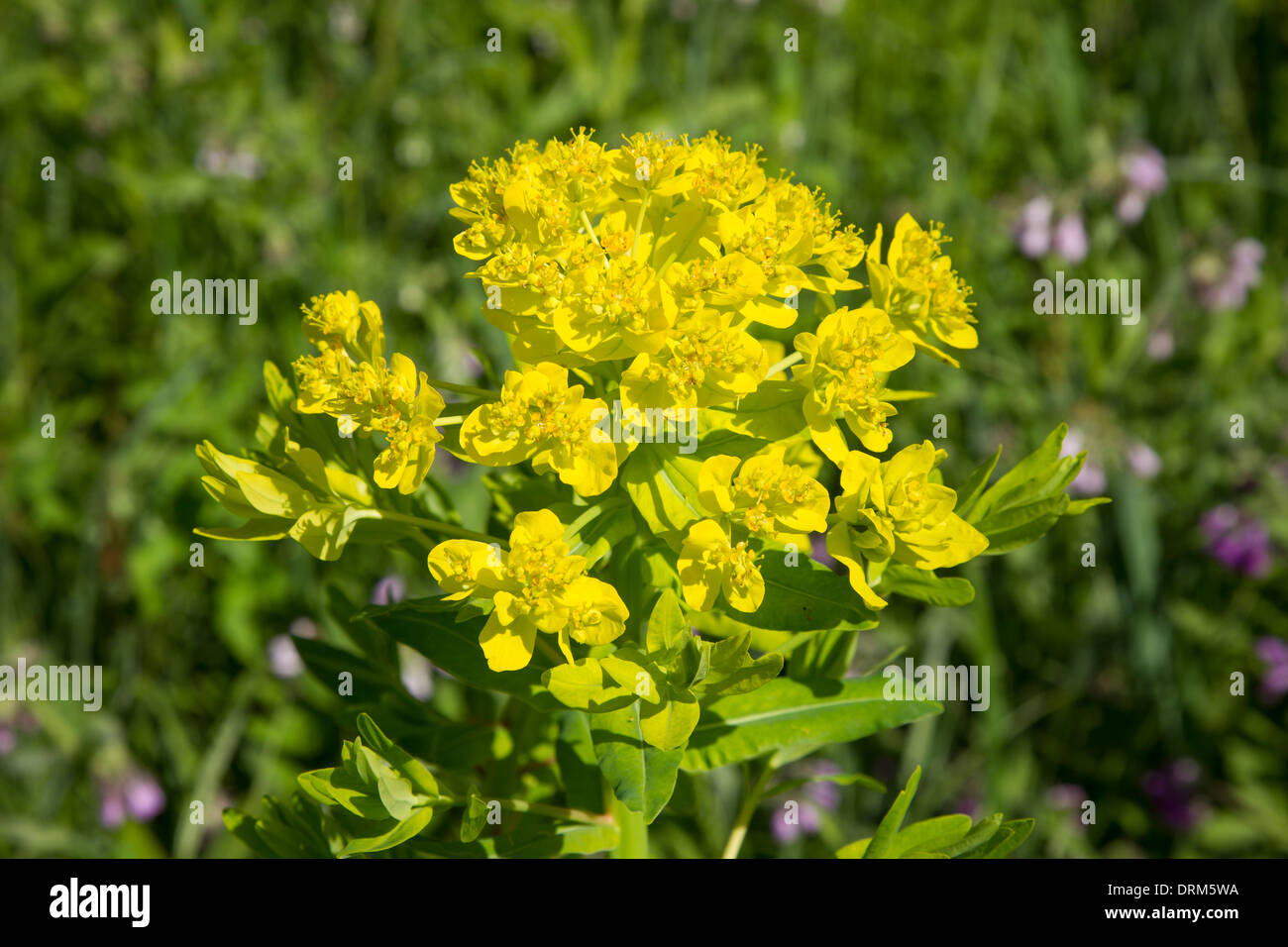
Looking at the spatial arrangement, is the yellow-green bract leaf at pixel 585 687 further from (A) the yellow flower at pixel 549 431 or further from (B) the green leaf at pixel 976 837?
(B) the green leaf at pixel 976 837

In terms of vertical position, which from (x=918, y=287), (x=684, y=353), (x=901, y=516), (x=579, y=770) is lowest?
(x=579, y=770)

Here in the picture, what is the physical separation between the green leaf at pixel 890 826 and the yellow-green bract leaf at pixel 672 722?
12.8 inches

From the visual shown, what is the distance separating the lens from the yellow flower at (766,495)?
1.38 m

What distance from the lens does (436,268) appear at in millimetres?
3824

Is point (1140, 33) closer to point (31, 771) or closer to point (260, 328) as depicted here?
point (260, 328)

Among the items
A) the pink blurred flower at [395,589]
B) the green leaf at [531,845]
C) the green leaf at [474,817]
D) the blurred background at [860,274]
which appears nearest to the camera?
the green leaf at [474,817]

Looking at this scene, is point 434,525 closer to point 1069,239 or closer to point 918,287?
point 918,287

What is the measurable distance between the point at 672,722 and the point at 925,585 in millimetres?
457

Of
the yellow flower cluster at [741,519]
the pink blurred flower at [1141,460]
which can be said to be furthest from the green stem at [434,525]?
the pink blurred flower at [1141,460]

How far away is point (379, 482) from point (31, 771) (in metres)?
2.50

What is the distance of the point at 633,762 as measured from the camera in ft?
4.60

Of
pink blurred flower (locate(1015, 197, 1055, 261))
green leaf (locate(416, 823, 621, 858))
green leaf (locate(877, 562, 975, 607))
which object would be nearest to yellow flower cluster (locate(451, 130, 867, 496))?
green leaf (locate(877, 562, 975, 607))

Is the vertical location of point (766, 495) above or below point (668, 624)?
above

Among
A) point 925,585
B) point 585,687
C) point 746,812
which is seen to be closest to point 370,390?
point 585,687
